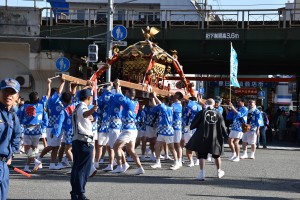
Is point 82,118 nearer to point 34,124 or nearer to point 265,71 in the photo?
point 34,124

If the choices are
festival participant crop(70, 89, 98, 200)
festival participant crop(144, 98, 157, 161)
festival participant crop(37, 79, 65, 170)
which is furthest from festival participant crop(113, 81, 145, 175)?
festival participant crop(144, 98, 157, 161)

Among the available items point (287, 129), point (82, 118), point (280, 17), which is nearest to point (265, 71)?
point (287, 129)

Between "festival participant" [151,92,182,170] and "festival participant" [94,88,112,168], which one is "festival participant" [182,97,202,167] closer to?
"festival participant" [151,92,182,170]

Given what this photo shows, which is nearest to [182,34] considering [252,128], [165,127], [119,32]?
[119,32]

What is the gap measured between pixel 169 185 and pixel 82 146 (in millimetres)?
2694

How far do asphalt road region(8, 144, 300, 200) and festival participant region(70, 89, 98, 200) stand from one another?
2.20 feet

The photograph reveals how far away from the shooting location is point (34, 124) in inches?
513

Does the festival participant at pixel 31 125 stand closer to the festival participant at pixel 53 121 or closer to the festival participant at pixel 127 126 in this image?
the festival participant at pixel 53 121

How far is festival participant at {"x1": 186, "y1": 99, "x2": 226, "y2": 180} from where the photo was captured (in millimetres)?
12445

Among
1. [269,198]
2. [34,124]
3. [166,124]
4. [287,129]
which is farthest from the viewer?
[287,129]

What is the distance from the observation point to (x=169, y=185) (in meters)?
11.5

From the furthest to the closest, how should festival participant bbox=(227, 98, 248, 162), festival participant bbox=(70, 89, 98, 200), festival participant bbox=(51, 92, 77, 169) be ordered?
festival participant bbox=(227, 98, 248, 162) < festival participant bbox=(51, 92, 77, 169) < festival participant bbox=(70, 89, 98, 200)

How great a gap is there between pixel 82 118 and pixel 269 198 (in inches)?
140

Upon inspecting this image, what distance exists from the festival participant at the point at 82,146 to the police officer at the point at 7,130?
247cm
